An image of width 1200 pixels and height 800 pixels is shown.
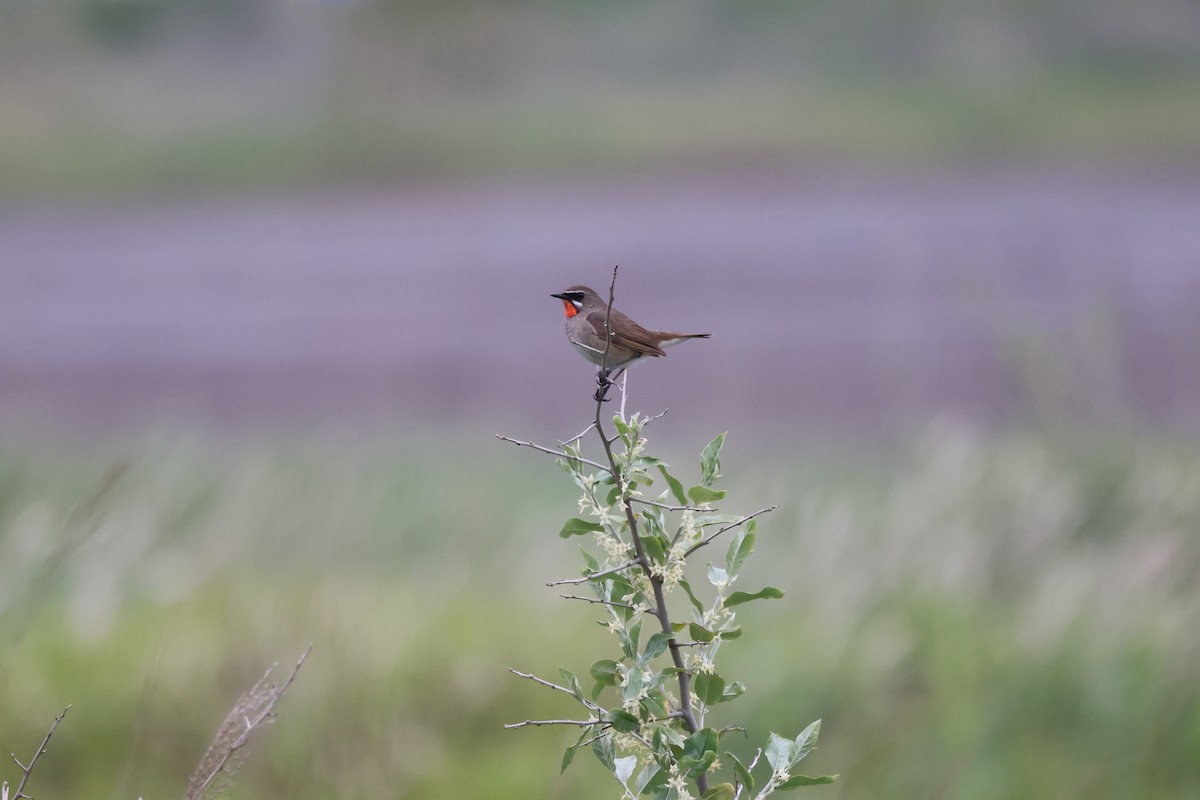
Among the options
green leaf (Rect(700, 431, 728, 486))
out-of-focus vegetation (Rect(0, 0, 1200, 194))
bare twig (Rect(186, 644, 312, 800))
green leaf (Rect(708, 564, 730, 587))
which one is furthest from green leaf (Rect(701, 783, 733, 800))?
out-of-focus vegetation (Rect(0, 0, 1200, 194))

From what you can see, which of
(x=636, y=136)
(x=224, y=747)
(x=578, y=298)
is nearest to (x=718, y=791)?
(x=224, y=747)

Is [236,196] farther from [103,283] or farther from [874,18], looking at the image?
[874,18]

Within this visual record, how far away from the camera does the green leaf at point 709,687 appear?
53.4 inches

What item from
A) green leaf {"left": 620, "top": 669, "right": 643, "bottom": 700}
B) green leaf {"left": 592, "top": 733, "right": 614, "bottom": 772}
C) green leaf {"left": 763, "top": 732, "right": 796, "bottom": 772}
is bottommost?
green leaf {"left": 592, "top": 733, "right": 614, "bottom": 772}

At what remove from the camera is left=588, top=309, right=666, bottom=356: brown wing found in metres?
2.19

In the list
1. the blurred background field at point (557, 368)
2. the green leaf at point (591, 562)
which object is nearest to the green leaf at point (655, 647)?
the green leaf at point (591, 562)

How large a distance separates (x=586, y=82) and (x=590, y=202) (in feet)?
8.83

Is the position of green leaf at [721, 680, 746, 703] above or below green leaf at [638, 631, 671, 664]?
below

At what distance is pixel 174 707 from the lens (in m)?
3.04

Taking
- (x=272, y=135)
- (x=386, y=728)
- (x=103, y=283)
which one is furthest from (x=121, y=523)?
(x=272, y=135)

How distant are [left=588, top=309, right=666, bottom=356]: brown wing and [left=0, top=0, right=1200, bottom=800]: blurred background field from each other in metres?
0.92

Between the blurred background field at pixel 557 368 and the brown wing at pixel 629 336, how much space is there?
36.2 inches

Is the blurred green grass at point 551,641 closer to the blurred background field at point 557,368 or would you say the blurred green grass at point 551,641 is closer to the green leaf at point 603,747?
the blurred background field at point 557,368

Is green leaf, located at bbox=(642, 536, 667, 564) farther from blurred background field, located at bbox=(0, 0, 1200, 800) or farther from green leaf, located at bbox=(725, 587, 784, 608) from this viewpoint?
blurred background field, located at bbox=(0, 0, 1200, 800)
